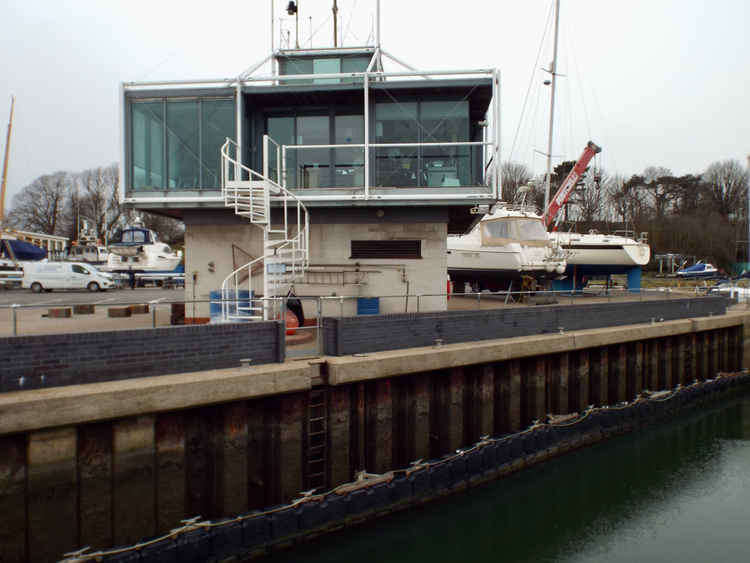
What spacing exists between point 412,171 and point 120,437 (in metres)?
9.16

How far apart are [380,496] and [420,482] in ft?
2.95

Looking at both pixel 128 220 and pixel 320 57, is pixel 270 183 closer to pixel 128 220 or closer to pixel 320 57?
pixel 320 57

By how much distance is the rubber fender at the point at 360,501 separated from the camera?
8367 mm

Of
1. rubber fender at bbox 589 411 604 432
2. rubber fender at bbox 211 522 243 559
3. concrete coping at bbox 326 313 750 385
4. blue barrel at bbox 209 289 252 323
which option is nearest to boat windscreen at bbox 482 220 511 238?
concrete coping at bbox 326 313 750 385

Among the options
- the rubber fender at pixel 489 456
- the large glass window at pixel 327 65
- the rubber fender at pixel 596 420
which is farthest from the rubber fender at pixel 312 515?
the large glass window at pixel 327 65

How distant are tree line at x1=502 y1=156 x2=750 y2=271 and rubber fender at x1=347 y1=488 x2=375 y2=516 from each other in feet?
146

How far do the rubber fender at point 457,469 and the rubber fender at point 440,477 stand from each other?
97 mm

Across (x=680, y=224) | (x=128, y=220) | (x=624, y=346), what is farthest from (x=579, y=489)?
(x=128, y=220)

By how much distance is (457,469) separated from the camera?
9.77 meters

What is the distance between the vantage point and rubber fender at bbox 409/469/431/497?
9125 millimetres

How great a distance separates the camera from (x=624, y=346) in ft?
46.5

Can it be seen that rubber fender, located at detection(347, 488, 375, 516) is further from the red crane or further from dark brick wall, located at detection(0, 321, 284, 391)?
the red crane

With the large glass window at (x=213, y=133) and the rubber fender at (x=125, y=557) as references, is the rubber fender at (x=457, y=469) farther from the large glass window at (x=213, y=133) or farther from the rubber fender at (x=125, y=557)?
the large glass window at (x=213, y=133)

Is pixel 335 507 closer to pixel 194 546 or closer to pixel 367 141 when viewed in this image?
pixel 194 546
